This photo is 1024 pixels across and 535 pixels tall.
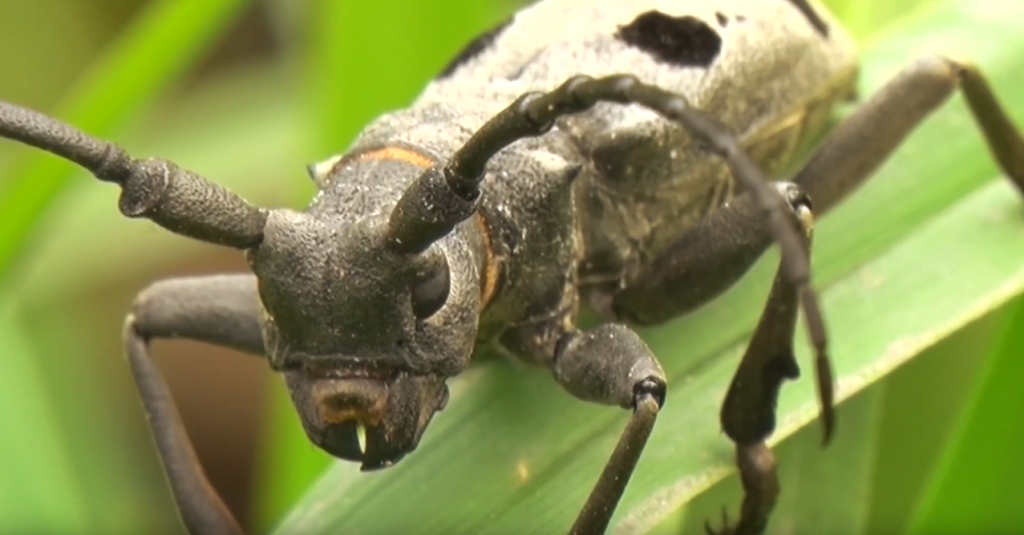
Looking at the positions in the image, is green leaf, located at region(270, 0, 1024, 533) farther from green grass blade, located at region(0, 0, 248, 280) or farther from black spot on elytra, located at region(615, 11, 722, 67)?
green grass blade, located at region(0, 0, 248, 280)

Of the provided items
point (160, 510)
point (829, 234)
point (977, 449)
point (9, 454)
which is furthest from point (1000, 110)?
point (160, 510)

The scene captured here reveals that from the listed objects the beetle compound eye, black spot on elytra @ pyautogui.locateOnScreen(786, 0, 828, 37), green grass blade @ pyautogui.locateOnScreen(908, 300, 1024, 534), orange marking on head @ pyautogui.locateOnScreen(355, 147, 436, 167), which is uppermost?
orange marking on head @ pyautogui.locateOnScreen(355, 147, 436, 167)

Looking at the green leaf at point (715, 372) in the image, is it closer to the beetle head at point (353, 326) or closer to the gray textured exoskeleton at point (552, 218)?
the gray textured exoskeleton at point (552, 218)

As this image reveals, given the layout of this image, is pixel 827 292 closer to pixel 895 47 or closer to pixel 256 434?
pixel 895 47

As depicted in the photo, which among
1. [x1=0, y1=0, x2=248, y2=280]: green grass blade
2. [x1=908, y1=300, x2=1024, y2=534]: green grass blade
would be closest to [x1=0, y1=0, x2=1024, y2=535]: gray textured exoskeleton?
[x1=908, y1=300, x2=1024, y2=534]: green grass blade

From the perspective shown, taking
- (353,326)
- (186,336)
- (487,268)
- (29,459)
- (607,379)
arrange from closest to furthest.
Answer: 1. (353,326)
2. (607,379)
3. (487,268)
4. (186,336)
5. (29,459)

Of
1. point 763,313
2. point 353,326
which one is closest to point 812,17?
→ point 763,313

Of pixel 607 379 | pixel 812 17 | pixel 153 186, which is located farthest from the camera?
pixel 812 17

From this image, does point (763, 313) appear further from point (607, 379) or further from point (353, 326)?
point (353, 326)
